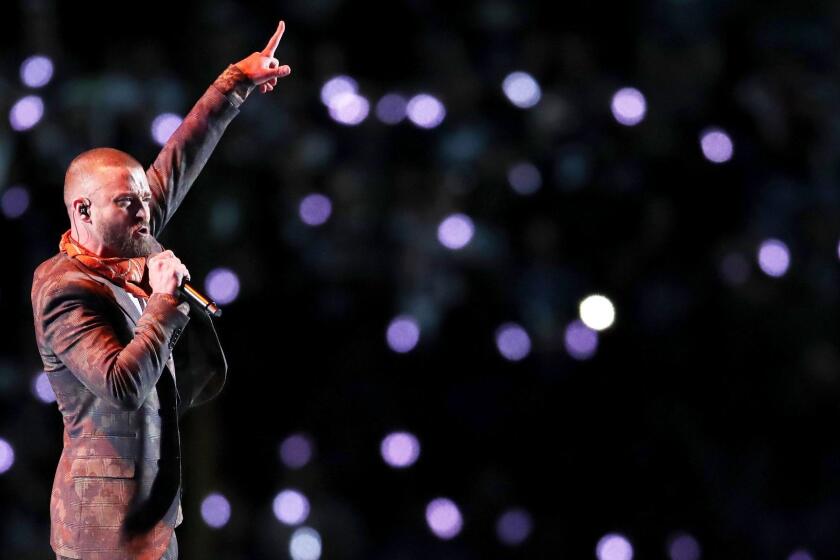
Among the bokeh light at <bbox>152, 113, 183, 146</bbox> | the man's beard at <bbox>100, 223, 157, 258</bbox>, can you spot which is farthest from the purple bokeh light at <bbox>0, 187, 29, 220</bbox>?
the man's beard at <bbox>100, 223, 157, 258</bbox>

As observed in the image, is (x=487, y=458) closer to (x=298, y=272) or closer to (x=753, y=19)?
(x=298, y=272)

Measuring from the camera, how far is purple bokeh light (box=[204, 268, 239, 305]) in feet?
9.80

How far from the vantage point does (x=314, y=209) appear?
3018mm

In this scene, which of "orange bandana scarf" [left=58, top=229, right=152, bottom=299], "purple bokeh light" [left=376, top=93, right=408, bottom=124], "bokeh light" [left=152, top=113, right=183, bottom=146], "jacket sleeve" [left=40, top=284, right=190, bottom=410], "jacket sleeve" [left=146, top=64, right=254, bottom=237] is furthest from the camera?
"purple bokeh light" [left=376, top=93, right=408, bottom=124]

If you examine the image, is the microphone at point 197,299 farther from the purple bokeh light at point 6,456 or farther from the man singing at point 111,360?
the purple bokeh light at point 6,456

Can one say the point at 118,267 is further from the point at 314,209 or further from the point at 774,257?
the point at 774,257

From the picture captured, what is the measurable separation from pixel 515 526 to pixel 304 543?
611 millimetres

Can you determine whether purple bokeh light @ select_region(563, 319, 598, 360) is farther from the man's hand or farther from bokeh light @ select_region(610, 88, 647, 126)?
the man's hand

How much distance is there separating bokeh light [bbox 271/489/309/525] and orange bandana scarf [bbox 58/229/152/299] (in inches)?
61.0

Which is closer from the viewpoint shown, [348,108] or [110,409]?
[110,409]

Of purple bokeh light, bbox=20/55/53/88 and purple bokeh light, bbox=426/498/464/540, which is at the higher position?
purple bokeh light, bbox=20/55/53/88

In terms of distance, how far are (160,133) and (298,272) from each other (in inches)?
21.6

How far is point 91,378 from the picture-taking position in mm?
1444

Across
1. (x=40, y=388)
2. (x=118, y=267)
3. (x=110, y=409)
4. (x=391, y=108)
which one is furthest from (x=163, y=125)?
(x=110, y=409)
